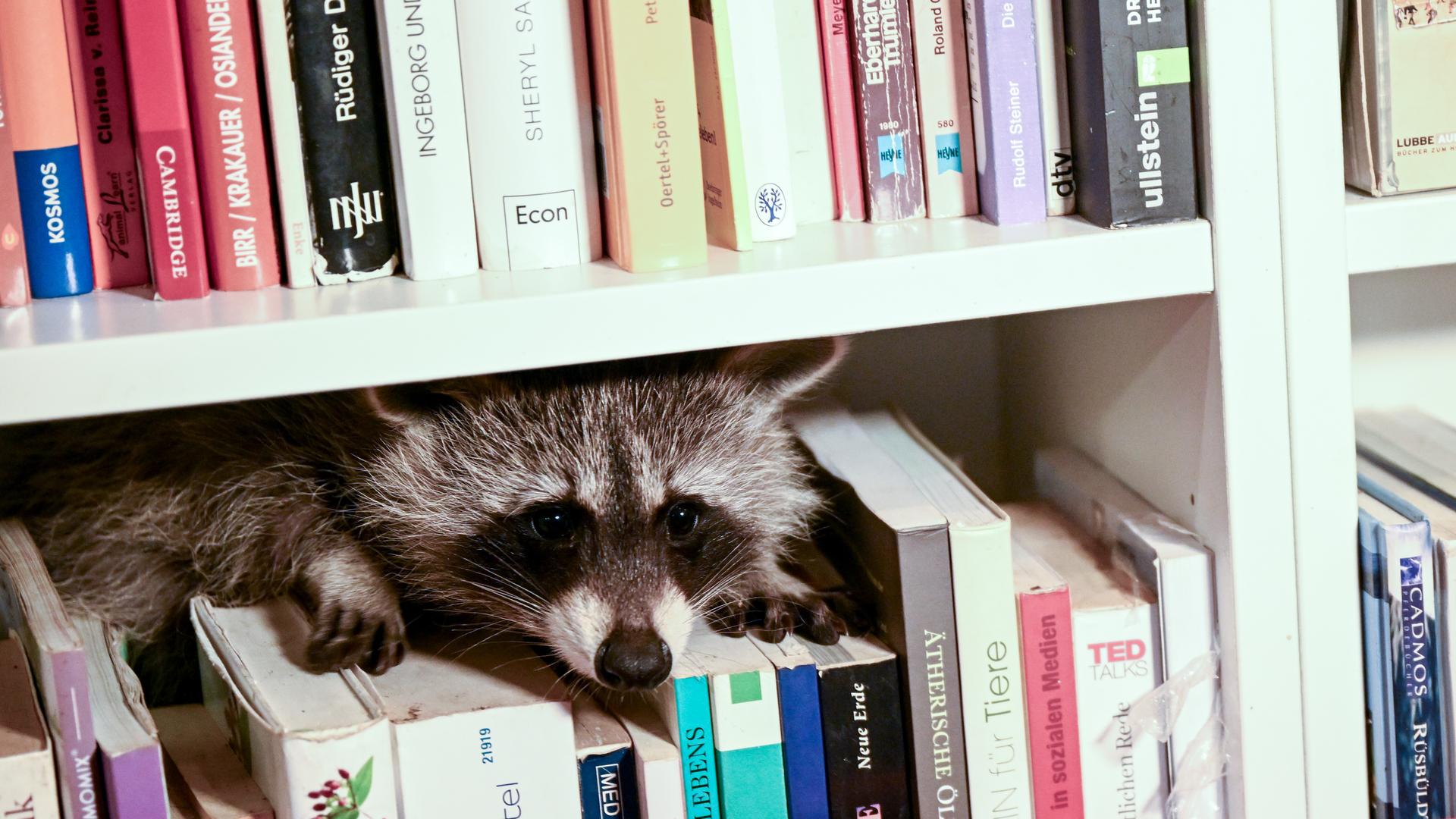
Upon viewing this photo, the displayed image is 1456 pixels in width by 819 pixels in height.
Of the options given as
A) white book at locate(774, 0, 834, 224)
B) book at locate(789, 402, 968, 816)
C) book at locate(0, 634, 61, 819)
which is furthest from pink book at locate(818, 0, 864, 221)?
book at locate(0, 634, 61, 819)

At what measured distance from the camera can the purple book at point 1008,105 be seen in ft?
3.27

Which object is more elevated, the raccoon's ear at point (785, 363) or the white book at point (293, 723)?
the raccoon's ear at point (785, 363)

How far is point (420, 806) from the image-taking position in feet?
3.33

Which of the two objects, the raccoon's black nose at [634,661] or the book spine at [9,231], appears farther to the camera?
the raccoon's black nose at [634,661]

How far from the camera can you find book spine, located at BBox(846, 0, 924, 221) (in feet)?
3.42

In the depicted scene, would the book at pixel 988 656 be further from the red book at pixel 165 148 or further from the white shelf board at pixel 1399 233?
the red book at pixel 165 148

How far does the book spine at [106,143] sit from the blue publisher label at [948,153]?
57cm

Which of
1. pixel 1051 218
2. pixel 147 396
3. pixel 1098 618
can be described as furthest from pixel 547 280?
pixel 1098 618

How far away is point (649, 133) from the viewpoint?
0.95 m

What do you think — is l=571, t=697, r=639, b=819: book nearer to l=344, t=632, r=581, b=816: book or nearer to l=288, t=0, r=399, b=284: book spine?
l=344, t=632, r=581, b=816: book

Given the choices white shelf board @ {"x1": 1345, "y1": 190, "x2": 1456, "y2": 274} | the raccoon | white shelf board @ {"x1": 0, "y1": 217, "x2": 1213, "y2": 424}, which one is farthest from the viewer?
the raccoon

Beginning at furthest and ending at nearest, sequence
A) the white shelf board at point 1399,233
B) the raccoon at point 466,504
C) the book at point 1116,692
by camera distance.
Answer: the raccoon at point 466,504, the book at point 1116,692, the white shelf board at point 1399,233

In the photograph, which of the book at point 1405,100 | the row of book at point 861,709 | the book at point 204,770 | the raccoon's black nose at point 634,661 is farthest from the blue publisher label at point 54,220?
the book at point 1405,100

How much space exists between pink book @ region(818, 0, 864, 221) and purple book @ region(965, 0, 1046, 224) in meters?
0.09
